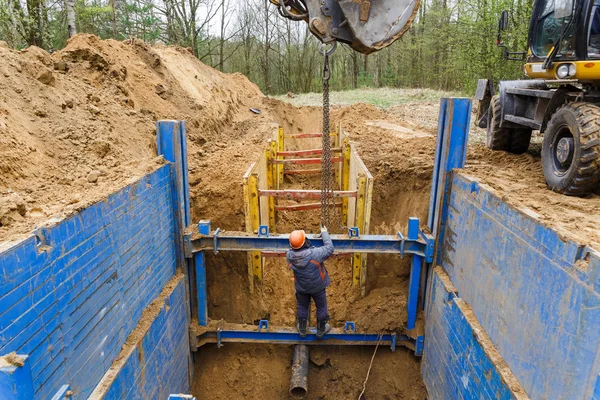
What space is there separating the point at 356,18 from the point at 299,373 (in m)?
4.20

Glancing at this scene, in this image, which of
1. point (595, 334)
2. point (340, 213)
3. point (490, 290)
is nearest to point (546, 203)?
point (490, 290)

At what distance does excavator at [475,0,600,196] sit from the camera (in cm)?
485

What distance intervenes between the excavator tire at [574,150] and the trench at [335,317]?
5.92 feet

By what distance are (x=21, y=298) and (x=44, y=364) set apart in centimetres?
51

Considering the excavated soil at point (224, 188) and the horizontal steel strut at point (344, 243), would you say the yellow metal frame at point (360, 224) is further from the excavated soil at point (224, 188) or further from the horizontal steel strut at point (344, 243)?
the horizontal steel strut at point (344, 243)

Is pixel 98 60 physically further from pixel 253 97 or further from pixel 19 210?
pixel 253 97

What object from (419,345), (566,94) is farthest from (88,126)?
(566,94)

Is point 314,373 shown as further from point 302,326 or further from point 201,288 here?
point 201,288

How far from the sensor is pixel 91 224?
10.8 feet

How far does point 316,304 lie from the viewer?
5348 millimetres

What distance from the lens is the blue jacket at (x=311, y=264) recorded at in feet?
15.6

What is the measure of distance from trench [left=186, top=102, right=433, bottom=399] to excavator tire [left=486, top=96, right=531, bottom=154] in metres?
2.04

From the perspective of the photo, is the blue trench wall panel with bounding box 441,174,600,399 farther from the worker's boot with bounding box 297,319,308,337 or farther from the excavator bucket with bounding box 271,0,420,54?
the worker's boot with bounding box 297,319,308,337

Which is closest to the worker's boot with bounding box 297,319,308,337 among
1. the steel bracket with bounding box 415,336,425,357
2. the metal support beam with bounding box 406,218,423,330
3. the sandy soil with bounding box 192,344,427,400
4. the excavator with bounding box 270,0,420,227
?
the sandy soil with bounding box 192,344,427,400
